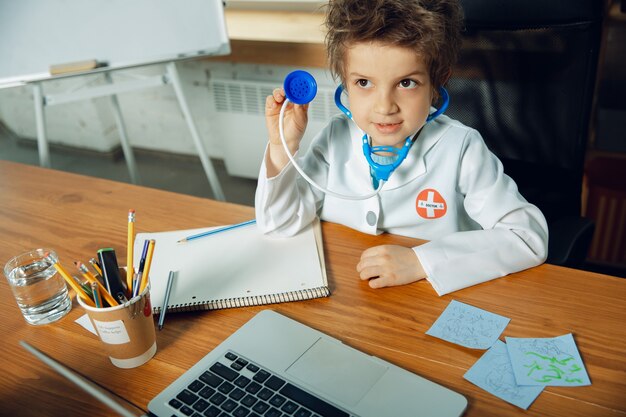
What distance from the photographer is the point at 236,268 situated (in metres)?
0.87

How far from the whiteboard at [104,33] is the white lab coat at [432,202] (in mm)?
885

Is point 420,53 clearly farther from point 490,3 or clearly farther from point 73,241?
point 73,241

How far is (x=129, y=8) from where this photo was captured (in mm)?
1661

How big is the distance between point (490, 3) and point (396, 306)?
66 centimetres

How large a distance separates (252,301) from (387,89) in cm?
38

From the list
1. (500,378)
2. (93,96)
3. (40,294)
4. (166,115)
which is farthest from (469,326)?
(166,115)

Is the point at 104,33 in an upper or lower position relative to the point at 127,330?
upper

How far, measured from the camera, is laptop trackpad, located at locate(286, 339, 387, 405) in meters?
0.63

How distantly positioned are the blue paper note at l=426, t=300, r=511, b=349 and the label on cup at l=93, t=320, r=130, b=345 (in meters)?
0.39

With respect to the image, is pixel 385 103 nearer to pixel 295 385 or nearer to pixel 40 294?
pixel 295 385

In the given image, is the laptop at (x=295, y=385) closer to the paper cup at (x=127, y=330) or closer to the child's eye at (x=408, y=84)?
the paper cup at (x=127, y=330)

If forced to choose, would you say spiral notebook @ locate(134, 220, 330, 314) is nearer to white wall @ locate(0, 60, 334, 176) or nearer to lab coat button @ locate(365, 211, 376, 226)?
lab coat button @ locate(365, 211, 376, 226)

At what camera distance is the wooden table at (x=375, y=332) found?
25.2 inches

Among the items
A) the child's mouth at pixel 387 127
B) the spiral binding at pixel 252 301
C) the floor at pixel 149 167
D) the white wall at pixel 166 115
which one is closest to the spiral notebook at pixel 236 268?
the spiral binding at pixel 252 301
